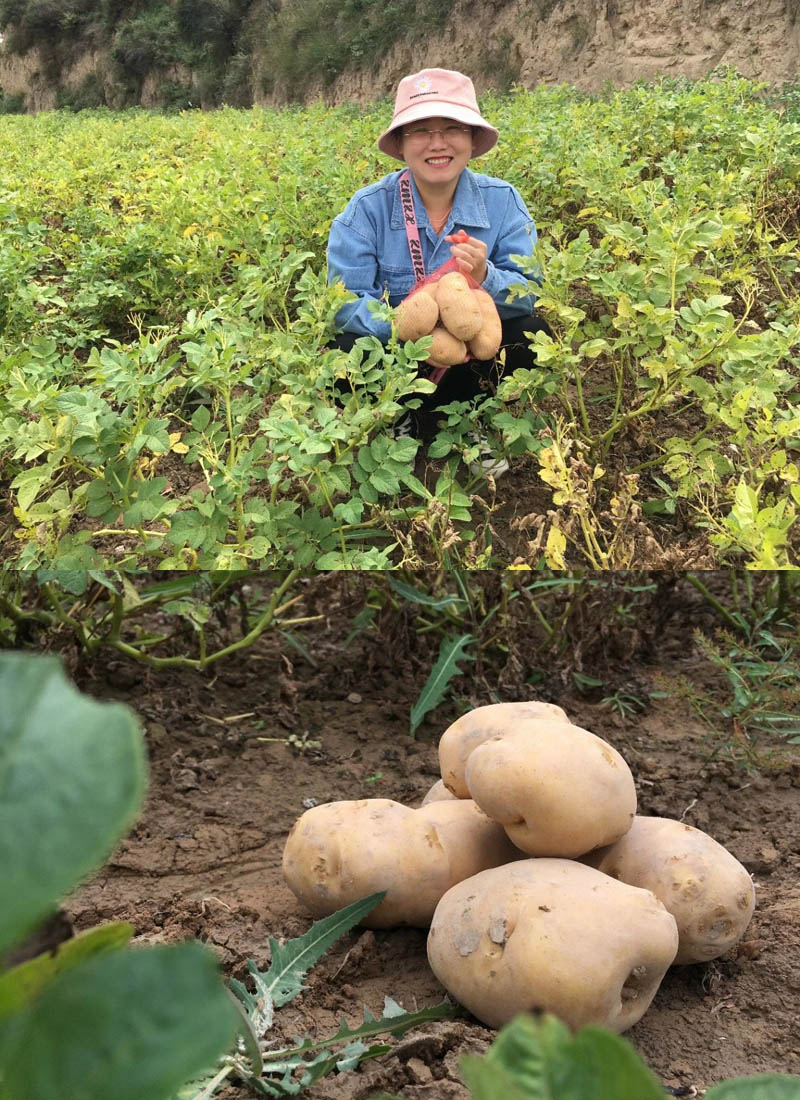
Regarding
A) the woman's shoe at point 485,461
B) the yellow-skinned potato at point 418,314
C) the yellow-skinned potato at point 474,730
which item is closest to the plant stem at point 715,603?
the woman's shoe at point 485,461

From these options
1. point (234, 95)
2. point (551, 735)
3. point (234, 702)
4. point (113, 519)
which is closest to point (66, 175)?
point (113, 519)

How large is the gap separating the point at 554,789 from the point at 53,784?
4.24 feet

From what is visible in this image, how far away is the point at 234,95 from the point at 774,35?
2276 centimetres

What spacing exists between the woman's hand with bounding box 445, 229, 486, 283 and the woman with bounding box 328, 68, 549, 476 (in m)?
0.17

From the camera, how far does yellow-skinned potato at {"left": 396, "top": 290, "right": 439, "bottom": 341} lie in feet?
10.5

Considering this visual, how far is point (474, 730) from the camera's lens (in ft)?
5.60

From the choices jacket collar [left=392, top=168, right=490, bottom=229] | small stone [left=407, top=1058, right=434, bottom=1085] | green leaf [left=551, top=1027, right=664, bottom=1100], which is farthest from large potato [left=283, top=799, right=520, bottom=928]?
jacket collar [left=392, top=168, right=490, bottom=229]

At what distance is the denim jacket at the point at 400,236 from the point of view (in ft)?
12.4

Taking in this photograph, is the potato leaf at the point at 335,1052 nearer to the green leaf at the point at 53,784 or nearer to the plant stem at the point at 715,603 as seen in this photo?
the green leaf at the point at 53,784

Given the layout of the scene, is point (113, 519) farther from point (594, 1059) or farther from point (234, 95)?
point (234, 95)

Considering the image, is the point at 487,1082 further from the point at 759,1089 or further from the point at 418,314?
the point at 418,314

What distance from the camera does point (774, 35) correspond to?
16984 mm

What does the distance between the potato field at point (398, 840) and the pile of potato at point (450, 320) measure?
0.96 metres

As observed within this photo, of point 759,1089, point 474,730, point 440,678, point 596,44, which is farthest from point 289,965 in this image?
point 596,44
